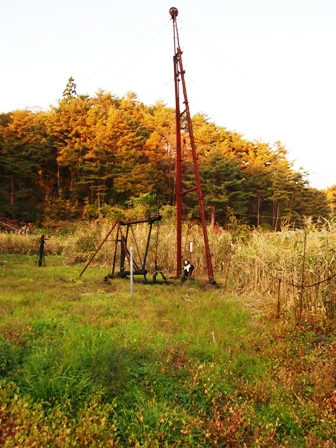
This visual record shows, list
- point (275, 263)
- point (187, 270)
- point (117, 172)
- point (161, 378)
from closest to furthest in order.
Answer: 1. point (161, 378)
2. point (275, 263)
3. point (187, 270)
4. point (117, 172)

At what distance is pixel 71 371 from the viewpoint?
11.3 feet

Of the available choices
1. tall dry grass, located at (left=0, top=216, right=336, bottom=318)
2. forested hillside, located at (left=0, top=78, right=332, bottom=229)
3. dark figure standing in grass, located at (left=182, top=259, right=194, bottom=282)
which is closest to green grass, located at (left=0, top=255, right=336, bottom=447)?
tall dry grass, located at (left=0, top=216, right=336, bottom=318)

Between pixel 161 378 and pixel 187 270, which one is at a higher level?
pixel 187 270

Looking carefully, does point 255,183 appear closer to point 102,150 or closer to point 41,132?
point 102,150

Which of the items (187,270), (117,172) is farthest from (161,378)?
(117,172)

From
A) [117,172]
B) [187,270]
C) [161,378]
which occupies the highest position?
[117,172]

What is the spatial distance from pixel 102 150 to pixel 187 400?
2798 centimetres

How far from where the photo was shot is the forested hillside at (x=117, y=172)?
29094 mm

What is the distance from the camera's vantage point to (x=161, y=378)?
143 inches

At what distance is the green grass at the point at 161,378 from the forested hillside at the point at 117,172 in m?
22.8

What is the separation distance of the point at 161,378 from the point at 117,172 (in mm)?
27721

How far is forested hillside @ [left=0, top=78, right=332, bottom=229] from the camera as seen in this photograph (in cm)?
2909

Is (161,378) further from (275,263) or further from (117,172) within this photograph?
(117,172)

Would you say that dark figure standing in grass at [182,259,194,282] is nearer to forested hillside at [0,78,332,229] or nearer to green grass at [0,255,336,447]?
green grass at [0,255,336,447]
